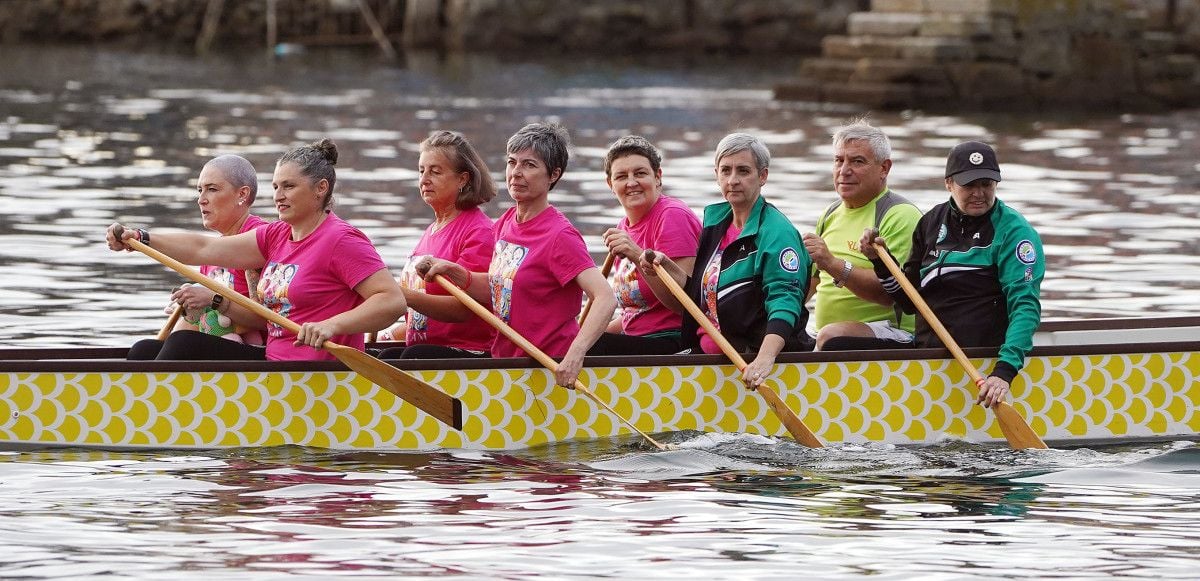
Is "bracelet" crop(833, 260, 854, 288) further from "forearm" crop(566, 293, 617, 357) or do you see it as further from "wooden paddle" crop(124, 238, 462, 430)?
"wooden paddle" crop(124, 238, 462, 430)

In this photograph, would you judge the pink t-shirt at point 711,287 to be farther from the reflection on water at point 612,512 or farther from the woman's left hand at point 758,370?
the reflection on water at point 612,512

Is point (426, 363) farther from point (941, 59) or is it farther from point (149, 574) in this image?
point (941, 59)

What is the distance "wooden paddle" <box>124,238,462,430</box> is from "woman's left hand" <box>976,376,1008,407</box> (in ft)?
7.98

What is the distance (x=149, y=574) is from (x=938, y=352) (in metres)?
4.03

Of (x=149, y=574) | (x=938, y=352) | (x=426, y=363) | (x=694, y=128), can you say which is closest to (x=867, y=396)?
(x=938, y=352)

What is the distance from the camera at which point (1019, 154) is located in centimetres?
2706

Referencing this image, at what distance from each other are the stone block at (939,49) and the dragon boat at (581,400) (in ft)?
80.0

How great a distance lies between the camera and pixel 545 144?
929cm

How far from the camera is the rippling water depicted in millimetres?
7746

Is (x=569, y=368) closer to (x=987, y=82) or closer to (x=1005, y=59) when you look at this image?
(x=987, y=82)

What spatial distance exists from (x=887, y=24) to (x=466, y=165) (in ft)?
84.3

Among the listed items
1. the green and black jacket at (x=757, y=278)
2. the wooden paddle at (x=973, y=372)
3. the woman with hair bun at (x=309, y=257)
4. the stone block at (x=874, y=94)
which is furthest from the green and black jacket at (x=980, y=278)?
the stone block at (x=874, y=94)

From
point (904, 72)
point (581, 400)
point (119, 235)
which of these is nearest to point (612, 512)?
point (581, 400)

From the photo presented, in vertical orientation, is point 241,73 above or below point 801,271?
above
